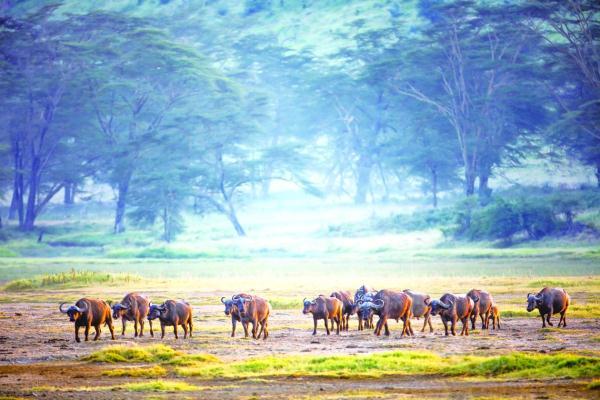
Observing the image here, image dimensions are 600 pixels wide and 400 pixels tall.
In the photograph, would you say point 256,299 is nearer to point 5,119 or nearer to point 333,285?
point 333,285

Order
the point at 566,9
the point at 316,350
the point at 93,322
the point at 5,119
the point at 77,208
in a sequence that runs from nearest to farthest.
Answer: the point at 316,350 → the point at 93,322 → the point at 566,9 → the point at 5,119 → the point at 77,208

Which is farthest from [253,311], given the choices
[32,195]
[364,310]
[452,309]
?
[32,195]

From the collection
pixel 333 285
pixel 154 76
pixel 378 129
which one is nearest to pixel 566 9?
pixel 378 129

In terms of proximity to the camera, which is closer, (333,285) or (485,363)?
(485,363)

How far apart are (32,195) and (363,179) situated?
24.9m

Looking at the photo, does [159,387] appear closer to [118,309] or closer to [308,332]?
[118,309]

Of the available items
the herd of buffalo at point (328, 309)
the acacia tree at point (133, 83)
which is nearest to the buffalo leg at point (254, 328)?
the herd of buffalo at point (328, 309)

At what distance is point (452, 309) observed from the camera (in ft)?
71.9

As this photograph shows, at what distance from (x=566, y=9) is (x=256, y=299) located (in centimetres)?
4575

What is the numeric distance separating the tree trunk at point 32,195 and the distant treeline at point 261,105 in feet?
0.34

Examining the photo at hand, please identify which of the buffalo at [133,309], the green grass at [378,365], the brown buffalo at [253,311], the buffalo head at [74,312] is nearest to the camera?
the green grass at [378,365]

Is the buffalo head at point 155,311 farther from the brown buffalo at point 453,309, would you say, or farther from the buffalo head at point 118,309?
the brown buffalo at point 453,309

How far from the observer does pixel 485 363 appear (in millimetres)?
17062

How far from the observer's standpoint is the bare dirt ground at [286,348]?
15.6 metres
